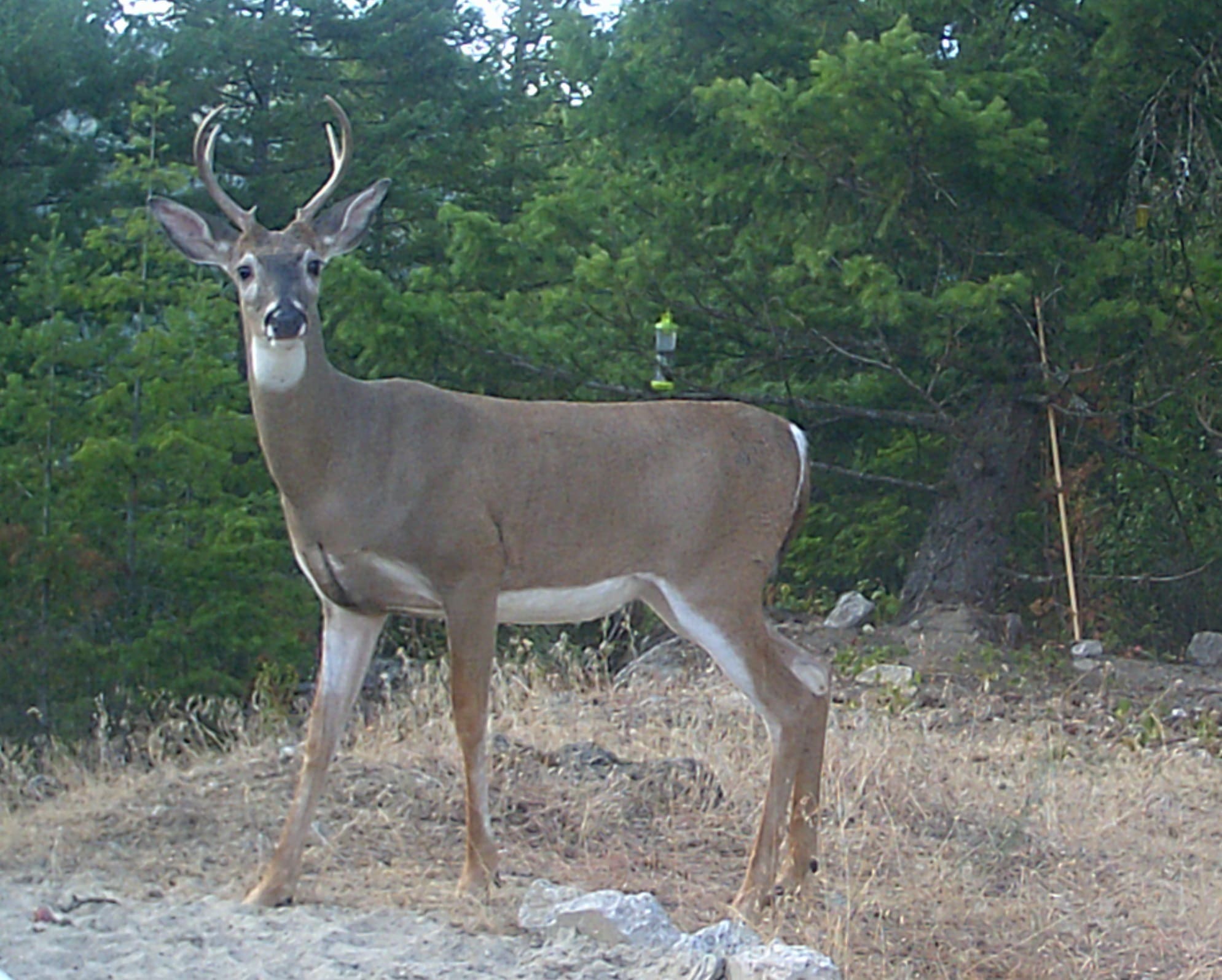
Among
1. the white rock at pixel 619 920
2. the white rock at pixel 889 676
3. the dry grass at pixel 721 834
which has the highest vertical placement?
the white rock at pixel 619 920

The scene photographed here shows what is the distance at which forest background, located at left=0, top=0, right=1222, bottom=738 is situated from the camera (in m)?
10.6

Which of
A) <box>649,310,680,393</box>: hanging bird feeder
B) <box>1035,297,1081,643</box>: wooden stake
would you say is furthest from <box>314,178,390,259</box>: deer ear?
<box>1035,297,1081,643</box>: wooden stake

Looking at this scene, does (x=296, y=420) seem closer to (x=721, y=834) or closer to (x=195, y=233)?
(x=195, y=233)

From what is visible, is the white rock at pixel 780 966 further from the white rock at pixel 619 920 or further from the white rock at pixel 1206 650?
the white rock at pixel 1206 650

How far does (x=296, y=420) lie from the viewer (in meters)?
5.33

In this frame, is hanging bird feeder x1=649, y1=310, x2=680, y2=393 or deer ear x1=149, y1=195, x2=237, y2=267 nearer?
deer ear x1=149, y1=195, x2=237, y2=267

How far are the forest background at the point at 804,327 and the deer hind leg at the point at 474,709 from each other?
5.21 m

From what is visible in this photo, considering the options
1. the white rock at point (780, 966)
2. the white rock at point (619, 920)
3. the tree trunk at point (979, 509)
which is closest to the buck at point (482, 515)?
the white rock at point (619, 920)

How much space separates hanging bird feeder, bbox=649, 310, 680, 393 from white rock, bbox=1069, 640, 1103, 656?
3078 millimetres

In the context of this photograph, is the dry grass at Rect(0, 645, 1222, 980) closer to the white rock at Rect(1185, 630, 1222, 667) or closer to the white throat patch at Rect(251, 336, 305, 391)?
the white throat patch at Rect(251, 336, 305, 391)

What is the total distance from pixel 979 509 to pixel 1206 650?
6.16 feet

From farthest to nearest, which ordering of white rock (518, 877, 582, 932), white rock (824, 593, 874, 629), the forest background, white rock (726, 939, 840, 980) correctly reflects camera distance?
white rock (824, 593, 874, 629)
the forest background
white rock (518, 877, 582, 932)
white rock (726, 939, 840, 980)

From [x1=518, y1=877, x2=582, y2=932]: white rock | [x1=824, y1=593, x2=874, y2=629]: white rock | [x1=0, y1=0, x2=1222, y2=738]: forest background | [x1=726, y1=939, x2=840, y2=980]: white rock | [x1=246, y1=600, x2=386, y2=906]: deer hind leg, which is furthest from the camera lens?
[x1=824, y1=593, x2=874, y2=629]: white rock

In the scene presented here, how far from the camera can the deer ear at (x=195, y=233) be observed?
5.45 metres
